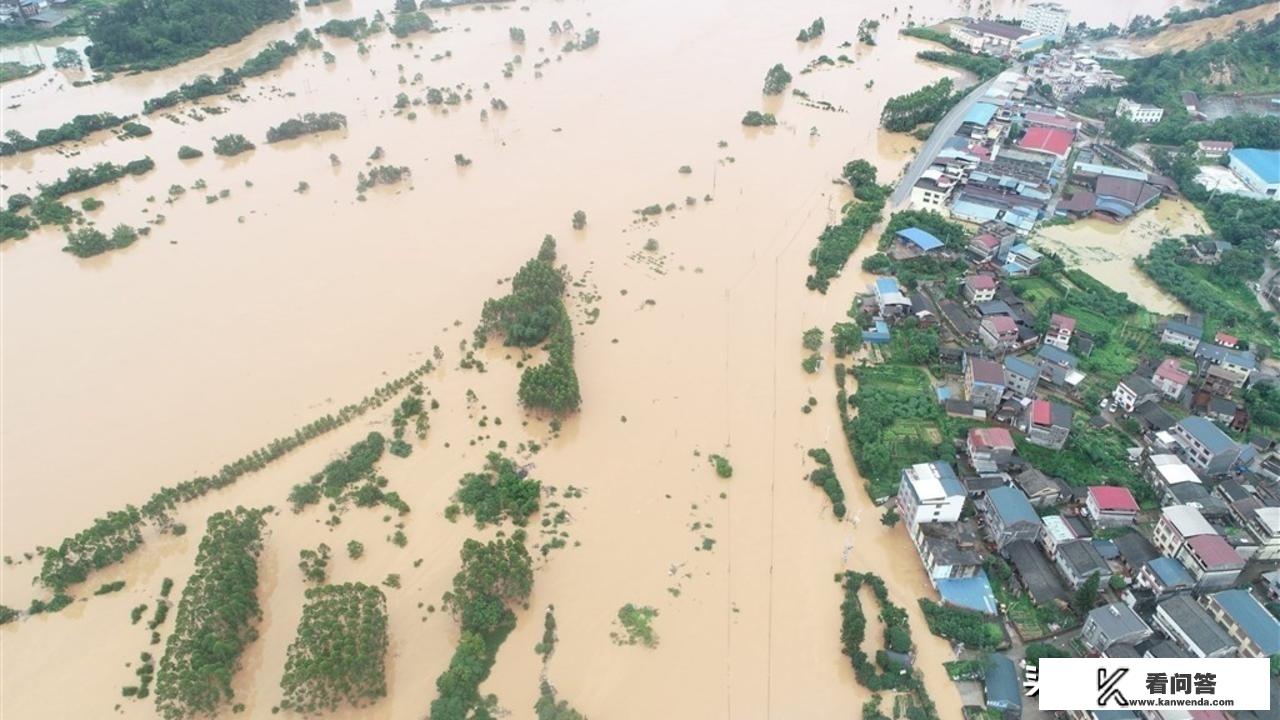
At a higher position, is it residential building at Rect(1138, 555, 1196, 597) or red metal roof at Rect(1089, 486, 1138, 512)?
red metal roof at Rect(1089, 486, 1138, 512)

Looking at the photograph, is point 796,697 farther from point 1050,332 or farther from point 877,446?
point 1050,332

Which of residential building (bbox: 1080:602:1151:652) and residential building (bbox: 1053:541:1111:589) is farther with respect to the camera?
residential building (bbox: 1053:541:1111:589)

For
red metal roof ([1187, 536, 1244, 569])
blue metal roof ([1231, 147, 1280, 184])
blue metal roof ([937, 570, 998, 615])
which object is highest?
blue metal roof ([1231, 147, 1280, 184])

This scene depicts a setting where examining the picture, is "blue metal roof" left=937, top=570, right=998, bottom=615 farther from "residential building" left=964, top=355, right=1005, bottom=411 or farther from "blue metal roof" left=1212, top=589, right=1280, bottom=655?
"residential building" left=964, top=355, right=1005, bottom=411

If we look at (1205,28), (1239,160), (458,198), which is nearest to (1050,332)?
(1239,160)

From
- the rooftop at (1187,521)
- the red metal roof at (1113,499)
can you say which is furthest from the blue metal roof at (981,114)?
the rooftop at (1187,521)

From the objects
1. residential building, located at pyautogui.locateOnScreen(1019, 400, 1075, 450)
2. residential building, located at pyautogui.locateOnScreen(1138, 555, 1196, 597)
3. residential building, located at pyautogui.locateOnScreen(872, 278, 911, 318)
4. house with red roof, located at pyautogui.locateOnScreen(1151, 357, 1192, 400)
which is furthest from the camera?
residential building, located at pyautogui.locateOnScreen(872, 278, 911, 318)

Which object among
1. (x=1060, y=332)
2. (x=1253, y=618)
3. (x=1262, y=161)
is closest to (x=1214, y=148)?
(x=1262, y=161)

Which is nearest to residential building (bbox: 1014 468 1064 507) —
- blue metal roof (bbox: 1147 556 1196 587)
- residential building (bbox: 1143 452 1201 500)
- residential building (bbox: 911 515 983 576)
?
residential building (bbox: 911 515 983 576)

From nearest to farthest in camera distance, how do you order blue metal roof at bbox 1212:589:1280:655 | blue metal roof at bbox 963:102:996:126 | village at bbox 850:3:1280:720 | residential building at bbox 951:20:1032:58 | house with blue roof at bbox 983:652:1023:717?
1. house with blue roof at bbox 983:652:1023:717
2. blue metal roof at bbox 1212:589:1280:655
3. village at bbox 850:3:1280:720
4. blue metal roof at bbox 963:102:996:126
5. residential building at bbox 951:20:1032:58
